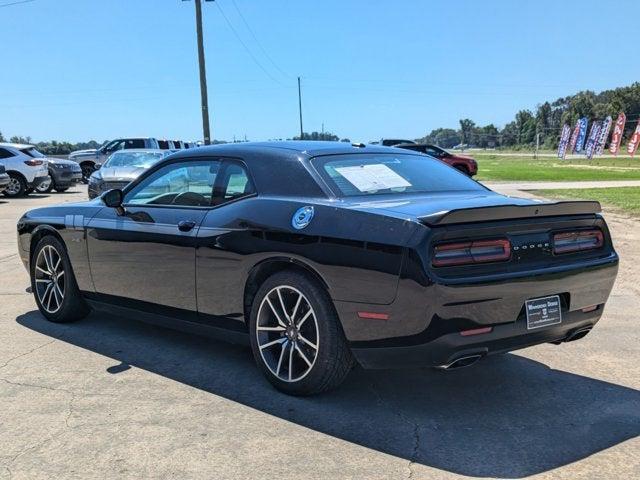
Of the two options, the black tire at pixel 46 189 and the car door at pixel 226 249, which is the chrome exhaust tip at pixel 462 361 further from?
the black tire at pixel 46 189

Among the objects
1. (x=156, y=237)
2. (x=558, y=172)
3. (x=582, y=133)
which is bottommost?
(x=558, y=172)

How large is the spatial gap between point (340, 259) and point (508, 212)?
952mm

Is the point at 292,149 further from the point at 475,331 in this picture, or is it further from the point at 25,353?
the point at 25,353

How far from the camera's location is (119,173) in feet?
48.1

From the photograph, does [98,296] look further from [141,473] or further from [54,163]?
[54,163]

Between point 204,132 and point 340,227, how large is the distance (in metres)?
22.5

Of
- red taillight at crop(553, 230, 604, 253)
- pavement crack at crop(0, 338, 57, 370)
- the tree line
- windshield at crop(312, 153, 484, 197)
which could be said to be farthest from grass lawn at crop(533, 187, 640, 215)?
the tree line

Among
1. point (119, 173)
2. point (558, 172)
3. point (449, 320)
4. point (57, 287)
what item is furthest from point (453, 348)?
point (558, 172)

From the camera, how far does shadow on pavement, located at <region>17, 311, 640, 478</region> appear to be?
125 inches

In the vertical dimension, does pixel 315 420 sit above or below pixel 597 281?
below

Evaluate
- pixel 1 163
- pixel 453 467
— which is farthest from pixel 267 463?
pixel 1 163

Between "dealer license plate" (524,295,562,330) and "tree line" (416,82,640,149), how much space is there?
11191cm

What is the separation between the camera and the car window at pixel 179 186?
176 inches

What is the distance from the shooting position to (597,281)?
3.83 metres
